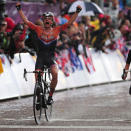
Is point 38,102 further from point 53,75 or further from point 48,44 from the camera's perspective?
point 48,44

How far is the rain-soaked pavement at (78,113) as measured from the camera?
9844 mm

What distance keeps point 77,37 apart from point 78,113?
793 centimetres

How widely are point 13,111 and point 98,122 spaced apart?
2.77m

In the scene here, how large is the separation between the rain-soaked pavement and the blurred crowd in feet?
5.23

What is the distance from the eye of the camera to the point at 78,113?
12.1 meters

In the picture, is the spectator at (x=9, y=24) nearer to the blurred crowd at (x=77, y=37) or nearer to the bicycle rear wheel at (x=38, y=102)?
the blurred crowd at (x=77, y=37)

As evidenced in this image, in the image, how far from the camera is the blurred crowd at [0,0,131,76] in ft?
52.8

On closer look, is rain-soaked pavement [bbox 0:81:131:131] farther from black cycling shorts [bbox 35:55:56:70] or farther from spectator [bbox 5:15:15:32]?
spectator [bbox 5:15:15:32]

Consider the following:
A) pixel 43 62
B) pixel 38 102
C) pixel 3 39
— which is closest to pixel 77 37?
pixel 3 39

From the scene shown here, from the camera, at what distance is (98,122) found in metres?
10.4

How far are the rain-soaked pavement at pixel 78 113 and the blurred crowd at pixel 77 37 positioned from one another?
1594 millimetres

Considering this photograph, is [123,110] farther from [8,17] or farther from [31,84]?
[8,17]

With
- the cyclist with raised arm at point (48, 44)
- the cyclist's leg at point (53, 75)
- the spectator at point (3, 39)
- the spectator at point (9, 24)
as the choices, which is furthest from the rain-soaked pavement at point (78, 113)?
the spectator at point (9, 24)

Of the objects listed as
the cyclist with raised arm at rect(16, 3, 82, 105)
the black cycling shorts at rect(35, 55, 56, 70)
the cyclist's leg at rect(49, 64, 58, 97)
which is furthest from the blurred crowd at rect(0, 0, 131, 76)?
the cyclist's leg at rect(49, 64, 58, 97)
